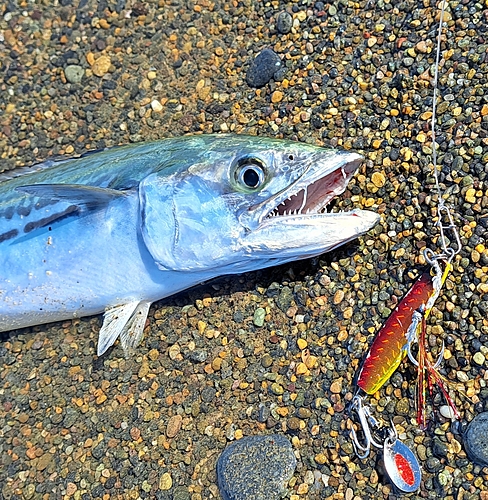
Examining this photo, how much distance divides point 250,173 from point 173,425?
4.50ft

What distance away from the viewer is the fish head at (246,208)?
8.73 ft

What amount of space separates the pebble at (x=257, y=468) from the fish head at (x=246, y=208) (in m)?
0.87

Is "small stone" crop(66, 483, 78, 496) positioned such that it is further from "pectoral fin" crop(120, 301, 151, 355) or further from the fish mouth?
the fish mouth

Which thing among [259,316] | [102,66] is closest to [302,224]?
[259,316]

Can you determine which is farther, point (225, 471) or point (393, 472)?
point (225, 471)

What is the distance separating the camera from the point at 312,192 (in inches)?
113

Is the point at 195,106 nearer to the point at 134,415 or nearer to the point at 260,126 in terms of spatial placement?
the point at 260,126

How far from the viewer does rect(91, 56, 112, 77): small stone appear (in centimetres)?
402

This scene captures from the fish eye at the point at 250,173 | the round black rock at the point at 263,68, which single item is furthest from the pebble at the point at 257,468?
the round black rock at the point at 263,68

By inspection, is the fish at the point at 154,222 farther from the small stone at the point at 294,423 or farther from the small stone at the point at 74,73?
the small stone at the point at 74,73

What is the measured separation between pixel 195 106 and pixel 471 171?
1740mm

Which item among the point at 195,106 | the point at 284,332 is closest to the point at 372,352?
the point at 284,332

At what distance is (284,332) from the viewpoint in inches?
122

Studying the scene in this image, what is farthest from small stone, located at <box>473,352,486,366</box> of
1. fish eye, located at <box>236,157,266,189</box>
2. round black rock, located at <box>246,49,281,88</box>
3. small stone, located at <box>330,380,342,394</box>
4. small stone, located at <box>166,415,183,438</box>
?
round black rock, located at <box>246,49,281,88</box>
